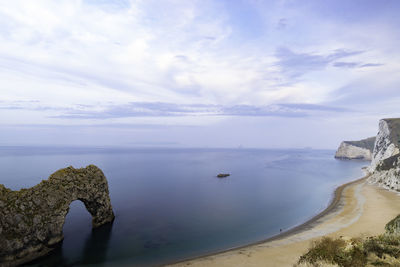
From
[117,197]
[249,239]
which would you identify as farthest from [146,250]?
[117,197]

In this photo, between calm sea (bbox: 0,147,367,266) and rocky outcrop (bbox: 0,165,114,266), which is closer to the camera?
rocky outcrop (bbox: 0,165,114,266)

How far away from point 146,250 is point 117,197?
90.2 feet

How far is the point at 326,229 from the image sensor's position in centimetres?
3072

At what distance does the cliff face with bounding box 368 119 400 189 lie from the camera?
5812 cm

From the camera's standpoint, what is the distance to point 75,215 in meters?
35.8

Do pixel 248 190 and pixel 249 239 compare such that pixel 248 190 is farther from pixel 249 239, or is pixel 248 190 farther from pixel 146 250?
pixel 146 250

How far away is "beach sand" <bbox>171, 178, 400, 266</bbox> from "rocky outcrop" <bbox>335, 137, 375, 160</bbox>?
152002 mm

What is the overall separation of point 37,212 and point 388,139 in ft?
374

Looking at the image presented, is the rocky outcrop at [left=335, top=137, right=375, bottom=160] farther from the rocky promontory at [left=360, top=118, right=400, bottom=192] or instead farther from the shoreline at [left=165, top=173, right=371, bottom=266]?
the shoreline at [left=165, top=173, right=371, bottom=266]

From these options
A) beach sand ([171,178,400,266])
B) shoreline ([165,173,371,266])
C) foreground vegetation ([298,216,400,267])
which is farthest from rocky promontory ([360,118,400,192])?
foreground vegetation ([298,216,400,267])

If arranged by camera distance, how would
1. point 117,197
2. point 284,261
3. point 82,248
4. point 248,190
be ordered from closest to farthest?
1. point 284,261
2. point 82,248
3. point 117,197
4. point 248,190

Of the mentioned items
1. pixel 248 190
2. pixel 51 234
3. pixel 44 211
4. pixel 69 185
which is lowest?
pixel 248 190

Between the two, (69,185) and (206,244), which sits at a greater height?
(69,185)

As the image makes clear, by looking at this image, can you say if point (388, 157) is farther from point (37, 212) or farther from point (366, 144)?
point (366, 144)
